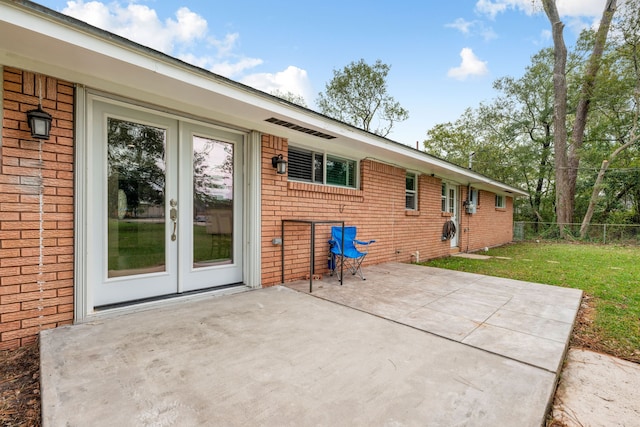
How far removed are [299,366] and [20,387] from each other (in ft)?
5.75

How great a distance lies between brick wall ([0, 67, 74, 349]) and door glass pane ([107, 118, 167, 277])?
1.23 ft

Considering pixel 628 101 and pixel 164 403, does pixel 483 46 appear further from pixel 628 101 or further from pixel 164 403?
pixel 164 403

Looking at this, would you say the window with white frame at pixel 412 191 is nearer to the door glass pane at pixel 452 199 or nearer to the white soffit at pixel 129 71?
the door glass pane at pixel 452 199

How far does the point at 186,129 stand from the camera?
348 centimetres

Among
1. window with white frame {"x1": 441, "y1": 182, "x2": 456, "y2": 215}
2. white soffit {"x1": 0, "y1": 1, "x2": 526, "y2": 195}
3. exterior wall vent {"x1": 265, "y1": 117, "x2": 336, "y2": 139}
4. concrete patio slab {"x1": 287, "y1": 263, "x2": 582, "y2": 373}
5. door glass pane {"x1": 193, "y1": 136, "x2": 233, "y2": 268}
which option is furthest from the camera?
window with white frame {"x1": 441, "y1": 182, "x2": 456, "y2": 215}

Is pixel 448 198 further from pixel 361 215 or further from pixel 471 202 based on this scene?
pixel 361 215

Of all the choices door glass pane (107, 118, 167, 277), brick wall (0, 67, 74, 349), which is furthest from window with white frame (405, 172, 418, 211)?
brick wall (0, 67, 74, 349)

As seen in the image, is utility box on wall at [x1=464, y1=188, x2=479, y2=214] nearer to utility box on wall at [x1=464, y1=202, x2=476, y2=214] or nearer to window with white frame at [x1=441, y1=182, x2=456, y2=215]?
utility box on wall at [x1=464, y1=202, x2=476, y2=214]

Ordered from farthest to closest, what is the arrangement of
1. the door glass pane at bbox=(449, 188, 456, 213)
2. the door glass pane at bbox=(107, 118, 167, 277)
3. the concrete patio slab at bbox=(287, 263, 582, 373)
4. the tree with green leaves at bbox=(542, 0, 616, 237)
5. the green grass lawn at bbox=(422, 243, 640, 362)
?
the tree with green leaves at bbox=(542, 0, 616, 237) → the door glass pane at bbox=(449, 188, 456, 213) → the door glass pane at bbox=(107, 118, 167, 277) → the green grass lawn at bbox=(422, 243, 640, 362) → the concrete patio slab at bbox=(287, 263, 582, 373)

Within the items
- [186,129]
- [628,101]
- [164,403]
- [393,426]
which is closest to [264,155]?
[186,129]

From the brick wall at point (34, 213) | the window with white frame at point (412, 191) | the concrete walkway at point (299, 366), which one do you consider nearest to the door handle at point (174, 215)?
the concrete walkway at point (299, 366)

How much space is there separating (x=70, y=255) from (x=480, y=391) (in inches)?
135

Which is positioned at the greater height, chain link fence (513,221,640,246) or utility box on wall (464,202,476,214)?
utility box on wall (464,202,476,214)

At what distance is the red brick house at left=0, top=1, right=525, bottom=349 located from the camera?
7.66 feet
